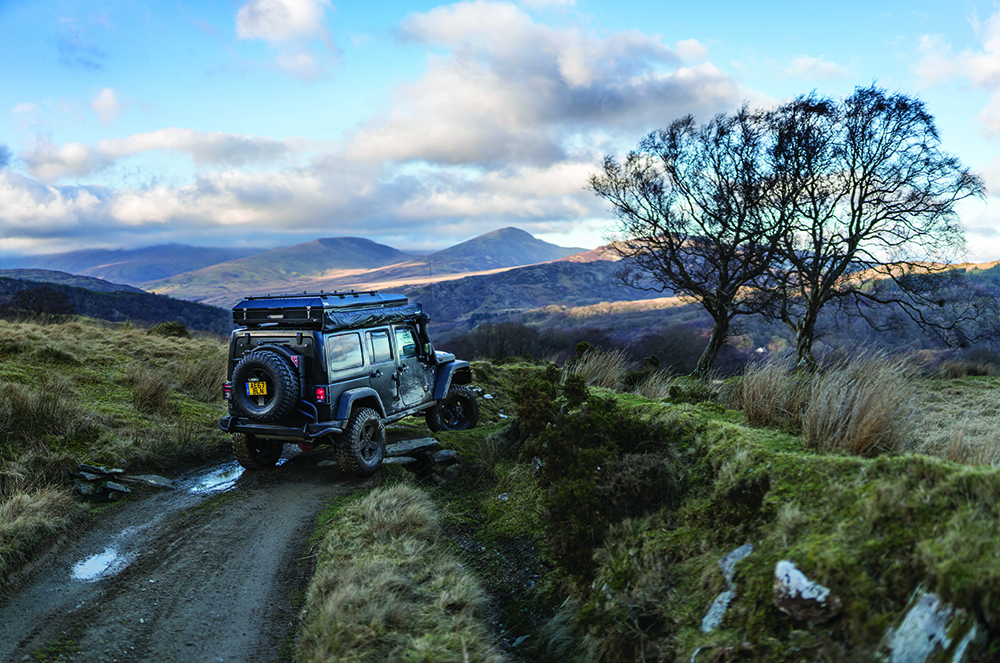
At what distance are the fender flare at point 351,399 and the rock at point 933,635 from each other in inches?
260

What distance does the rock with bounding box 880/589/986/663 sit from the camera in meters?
2.35

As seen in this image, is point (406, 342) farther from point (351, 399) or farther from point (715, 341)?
point (715, 341)

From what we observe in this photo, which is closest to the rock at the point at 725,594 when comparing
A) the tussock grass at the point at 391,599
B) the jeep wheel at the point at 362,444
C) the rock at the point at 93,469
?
the tussock grass at the point at 391,599

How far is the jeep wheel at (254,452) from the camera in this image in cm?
843

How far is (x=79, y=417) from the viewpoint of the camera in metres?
8.27

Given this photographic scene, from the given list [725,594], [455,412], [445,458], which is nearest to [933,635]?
[725,594]

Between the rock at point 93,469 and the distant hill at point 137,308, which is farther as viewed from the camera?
the distant hill at point 137,308

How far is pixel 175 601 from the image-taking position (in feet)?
15.8

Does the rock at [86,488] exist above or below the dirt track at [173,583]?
above

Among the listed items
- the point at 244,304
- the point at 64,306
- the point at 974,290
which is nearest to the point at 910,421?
the point at 244,304

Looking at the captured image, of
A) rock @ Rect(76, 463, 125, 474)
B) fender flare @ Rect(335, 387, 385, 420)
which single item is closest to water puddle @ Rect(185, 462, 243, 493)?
rock @ Rect(76, 463, 125, 474)

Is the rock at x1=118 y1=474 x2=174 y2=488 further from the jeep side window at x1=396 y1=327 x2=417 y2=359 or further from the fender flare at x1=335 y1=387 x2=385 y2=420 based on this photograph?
the jeep side window at x1=396 y1=327 x2=417 y2=359

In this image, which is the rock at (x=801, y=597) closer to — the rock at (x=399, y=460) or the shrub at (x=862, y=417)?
the shrub at (x=862, y=417)

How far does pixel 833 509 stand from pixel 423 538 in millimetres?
3816
